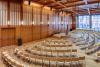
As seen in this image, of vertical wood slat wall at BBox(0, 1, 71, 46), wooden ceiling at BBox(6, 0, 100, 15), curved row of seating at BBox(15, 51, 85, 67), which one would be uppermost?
wooden ceiling at BBox(6, 0, 100, 15)

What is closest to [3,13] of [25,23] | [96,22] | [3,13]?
[3,13]

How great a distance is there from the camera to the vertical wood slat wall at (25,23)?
17109 mm

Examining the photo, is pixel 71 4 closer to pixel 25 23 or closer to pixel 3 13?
pixel 25 23

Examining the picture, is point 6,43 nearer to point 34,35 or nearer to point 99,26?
point 34,35

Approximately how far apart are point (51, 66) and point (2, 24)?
10.0 m

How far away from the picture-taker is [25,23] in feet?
66.6

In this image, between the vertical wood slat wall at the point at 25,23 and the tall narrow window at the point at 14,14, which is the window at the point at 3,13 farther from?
the tall narrow window at the point at 14,14

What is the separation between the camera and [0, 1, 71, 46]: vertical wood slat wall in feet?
56.1

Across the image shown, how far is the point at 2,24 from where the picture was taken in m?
16.7

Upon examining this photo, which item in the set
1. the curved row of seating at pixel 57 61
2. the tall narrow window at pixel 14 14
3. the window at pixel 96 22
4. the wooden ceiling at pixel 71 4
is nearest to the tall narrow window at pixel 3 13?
the tall narrow window at pixel 14 14

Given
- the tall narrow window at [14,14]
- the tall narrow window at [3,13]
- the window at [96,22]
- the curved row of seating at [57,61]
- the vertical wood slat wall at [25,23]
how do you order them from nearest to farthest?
the curved row of seating at [57,61] < the tall narrow window at [3,13] < the vertical wood slat wall at [25,23] < the tall narrow window at [14,14] < the window at [96,22]

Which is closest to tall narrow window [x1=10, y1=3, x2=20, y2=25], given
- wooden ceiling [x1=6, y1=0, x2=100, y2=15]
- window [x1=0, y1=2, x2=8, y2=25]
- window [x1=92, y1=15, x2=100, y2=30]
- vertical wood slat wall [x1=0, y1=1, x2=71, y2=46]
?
vertical wood slat wall [x1=0, y1=1, x2=71, y2=46]

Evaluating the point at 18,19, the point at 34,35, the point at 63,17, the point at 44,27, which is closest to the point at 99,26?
the point at 63,17

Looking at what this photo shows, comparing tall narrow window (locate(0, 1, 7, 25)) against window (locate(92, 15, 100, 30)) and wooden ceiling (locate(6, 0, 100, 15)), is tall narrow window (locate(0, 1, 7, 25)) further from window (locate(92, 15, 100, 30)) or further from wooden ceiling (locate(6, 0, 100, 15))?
window (locate(92, 15, 100, 30))
